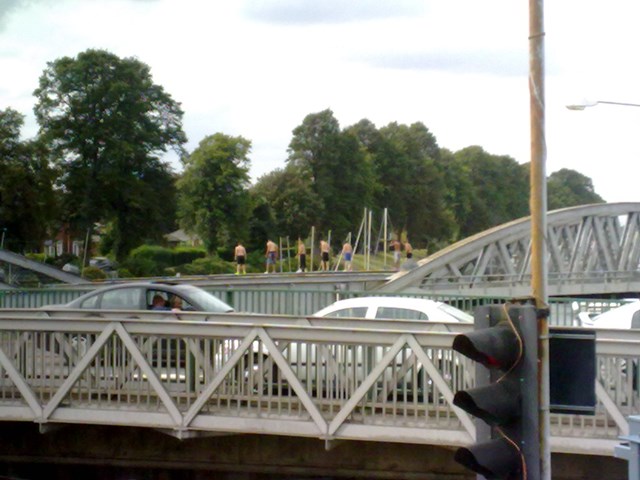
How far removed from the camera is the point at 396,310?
69.6 feet

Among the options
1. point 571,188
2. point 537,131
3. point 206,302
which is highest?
point 571,188

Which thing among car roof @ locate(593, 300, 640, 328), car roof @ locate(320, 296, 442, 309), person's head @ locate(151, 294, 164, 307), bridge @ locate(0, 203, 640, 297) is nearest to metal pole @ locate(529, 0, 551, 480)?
car roof @ locate(320, 296, 442, 309)

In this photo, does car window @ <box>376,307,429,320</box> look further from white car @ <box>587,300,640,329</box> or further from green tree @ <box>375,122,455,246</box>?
green tree @ <box>375,122,455,246</box>

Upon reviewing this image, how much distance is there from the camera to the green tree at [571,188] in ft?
549

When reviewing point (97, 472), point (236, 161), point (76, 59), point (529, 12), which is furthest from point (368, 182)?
point (529, 12)

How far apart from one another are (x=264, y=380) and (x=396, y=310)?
5726mm

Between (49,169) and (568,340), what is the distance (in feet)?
205

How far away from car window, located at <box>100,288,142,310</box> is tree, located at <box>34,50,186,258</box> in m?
49.6

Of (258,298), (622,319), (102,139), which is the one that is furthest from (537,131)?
(102,139)

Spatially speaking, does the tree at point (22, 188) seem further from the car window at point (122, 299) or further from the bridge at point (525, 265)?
the car window at point (122, 299)

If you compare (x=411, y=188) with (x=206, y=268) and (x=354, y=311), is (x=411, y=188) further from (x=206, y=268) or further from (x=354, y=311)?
(x=354, y=311)

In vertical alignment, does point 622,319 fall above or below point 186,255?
below

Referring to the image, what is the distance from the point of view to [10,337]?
1650 cm

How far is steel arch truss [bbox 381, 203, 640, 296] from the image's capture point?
61062 mm
